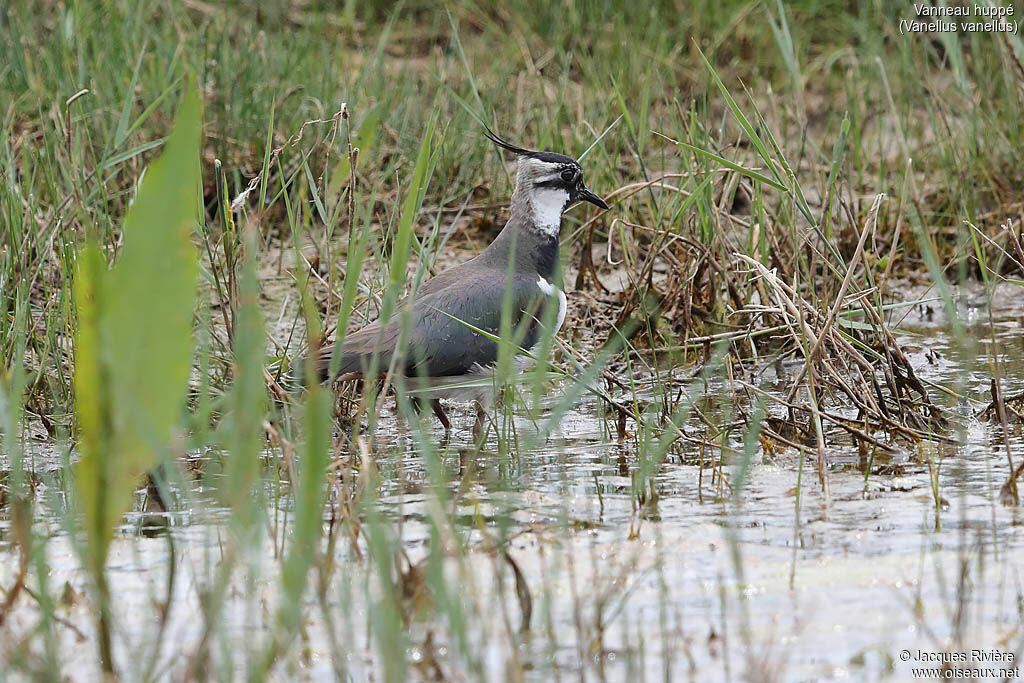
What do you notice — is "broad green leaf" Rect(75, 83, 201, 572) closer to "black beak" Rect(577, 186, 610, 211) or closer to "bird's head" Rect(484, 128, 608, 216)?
"bird's head" Rect(484, 128, 608, 216)

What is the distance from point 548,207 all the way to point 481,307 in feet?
2.39

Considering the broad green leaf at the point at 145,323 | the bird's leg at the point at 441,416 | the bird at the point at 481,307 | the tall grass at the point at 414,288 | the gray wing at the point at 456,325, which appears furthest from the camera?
the bird's leg at the point at 441,416

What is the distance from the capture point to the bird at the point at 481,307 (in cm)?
430

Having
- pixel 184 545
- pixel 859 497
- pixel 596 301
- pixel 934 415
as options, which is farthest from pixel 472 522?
pixel 596 301

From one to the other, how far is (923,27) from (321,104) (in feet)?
11.1

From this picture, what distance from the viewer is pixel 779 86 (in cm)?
738

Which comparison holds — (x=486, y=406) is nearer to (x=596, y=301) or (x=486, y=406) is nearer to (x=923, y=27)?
(x=596, y=301)

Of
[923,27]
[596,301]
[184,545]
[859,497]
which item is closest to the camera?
[184,545]

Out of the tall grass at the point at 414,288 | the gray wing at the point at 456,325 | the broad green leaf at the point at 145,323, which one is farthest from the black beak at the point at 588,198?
the broad green leaf at the point at 145,323

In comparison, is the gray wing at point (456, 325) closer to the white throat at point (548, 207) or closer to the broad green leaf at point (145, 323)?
the white throat at point (548, 207)

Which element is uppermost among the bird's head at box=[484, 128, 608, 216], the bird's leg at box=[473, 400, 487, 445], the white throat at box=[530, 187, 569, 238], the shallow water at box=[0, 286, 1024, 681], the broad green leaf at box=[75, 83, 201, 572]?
the bird's head at box=[484, 128, 608, 216]

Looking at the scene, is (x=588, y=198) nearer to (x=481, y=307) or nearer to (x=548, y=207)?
(x=548, y=207)

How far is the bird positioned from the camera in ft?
14.1

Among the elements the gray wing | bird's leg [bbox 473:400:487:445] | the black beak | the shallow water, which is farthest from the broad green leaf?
→ the black beak
